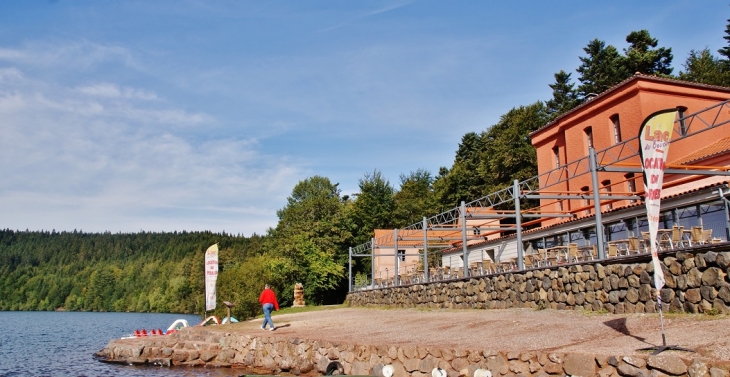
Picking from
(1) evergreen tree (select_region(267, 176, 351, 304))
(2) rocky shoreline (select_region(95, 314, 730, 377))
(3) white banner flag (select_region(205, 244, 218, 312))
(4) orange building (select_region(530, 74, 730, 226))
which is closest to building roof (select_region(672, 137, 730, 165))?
(4) orange building (select_region(530, 74, 730, 226))

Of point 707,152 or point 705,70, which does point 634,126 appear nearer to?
point 707,152

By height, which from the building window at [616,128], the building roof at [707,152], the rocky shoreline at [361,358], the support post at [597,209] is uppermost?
the building window at [616,128]

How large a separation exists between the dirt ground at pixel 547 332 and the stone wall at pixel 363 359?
380 mm

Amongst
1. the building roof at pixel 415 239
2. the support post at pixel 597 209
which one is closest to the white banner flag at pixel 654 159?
the support post at pixel 597 209

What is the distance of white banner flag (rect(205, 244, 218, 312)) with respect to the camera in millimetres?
28406

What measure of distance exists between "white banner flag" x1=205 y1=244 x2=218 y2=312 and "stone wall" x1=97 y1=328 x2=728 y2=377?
12.8ft

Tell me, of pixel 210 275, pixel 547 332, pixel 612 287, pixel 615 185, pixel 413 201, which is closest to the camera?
pixel 547 332

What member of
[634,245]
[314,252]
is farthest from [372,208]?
[634,245]

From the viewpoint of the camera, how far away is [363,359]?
1427 cm

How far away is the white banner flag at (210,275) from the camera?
93.2 feet

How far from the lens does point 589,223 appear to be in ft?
90.5

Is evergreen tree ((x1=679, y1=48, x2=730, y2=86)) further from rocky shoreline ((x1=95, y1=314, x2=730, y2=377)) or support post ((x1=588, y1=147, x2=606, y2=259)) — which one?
rocky shoreline ((x1=95, y1=314, x2=730, y2=377))

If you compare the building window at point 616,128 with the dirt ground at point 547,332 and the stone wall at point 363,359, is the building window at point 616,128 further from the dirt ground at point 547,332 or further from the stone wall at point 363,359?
the stone wall at point 363,359

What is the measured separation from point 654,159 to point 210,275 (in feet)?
75.3
